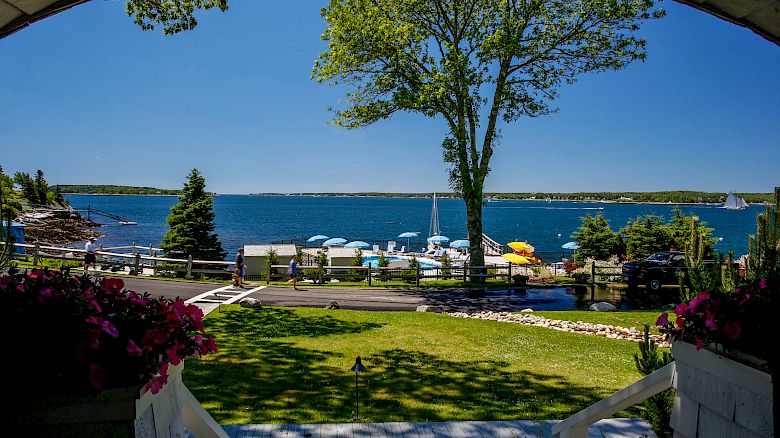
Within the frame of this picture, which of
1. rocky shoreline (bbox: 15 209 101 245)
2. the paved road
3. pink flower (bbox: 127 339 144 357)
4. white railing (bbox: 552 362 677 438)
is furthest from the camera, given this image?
rocky shoreline (bbox: 15 209 101 245)

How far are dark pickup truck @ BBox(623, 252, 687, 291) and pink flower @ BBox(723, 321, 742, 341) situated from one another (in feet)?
73.4

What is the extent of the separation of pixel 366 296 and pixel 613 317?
9329mm

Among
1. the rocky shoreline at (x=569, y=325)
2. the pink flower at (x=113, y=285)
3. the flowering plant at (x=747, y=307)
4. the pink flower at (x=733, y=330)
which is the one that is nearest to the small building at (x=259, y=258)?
the rocky shoreline at (x=569, y=325)

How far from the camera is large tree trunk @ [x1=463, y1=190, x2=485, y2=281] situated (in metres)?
22.8

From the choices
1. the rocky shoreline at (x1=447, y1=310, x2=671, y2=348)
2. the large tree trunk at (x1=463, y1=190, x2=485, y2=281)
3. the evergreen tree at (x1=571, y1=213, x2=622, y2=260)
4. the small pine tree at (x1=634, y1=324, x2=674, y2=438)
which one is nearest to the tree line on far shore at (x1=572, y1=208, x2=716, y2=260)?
the evergreen tree at (x1=571, y1=213, x2=622, y2=260)

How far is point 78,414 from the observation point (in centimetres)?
219

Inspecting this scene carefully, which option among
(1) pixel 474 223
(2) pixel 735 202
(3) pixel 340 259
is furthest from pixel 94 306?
(2) pixel 735 202

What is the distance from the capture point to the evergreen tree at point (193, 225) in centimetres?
2934

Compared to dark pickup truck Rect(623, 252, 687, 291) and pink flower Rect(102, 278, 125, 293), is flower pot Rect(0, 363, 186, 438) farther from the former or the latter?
dark pickup truck Rect(623, 252, 687, 291)

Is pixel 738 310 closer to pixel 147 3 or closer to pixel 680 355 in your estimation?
pixel 680 355

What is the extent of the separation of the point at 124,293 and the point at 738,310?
3.40m

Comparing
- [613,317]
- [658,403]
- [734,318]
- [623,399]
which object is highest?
[734,318]

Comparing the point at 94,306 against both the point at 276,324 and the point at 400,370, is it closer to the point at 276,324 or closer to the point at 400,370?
the point at 400,370

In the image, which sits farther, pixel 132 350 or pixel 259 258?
pixel 259 258
